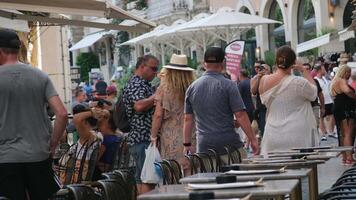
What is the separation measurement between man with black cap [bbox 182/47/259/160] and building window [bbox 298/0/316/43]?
29.9 metres

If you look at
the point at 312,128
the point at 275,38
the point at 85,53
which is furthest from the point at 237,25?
the point at 85,53

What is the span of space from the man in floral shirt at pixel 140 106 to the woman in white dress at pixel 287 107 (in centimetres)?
152

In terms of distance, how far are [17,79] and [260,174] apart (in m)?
1.94

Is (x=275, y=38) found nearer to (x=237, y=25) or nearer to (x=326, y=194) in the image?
(x=237, y=25)

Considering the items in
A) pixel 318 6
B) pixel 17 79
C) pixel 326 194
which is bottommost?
pixel 326 194

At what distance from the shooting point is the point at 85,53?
76625mm

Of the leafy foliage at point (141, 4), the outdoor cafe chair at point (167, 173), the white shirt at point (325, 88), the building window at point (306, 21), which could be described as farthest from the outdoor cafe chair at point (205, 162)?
the leafy foliage at point (141, 4)

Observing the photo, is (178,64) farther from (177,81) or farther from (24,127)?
(24,127)

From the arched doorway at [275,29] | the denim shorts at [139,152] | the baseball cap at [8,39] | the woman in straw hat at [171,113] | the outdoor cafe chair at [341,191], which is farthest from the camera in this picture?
the arched doorway at [275,29]

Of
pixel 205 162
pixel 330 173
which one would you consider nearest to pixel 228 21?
pixel 330 173

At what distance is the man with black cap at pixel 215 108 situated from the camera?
29.7 ft

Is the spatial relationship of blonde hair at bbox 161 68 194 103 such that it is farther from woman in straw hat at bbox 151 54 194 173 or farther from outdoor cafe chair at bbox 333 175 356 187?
outdoor cafe chair at bbox 333 175 356 187

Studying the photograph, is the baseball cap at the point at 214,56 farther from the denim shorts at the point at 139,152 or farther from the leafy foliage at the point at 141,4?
the leafy foliage at the point at 141,4

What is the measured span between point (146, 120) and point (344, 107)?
597cm
